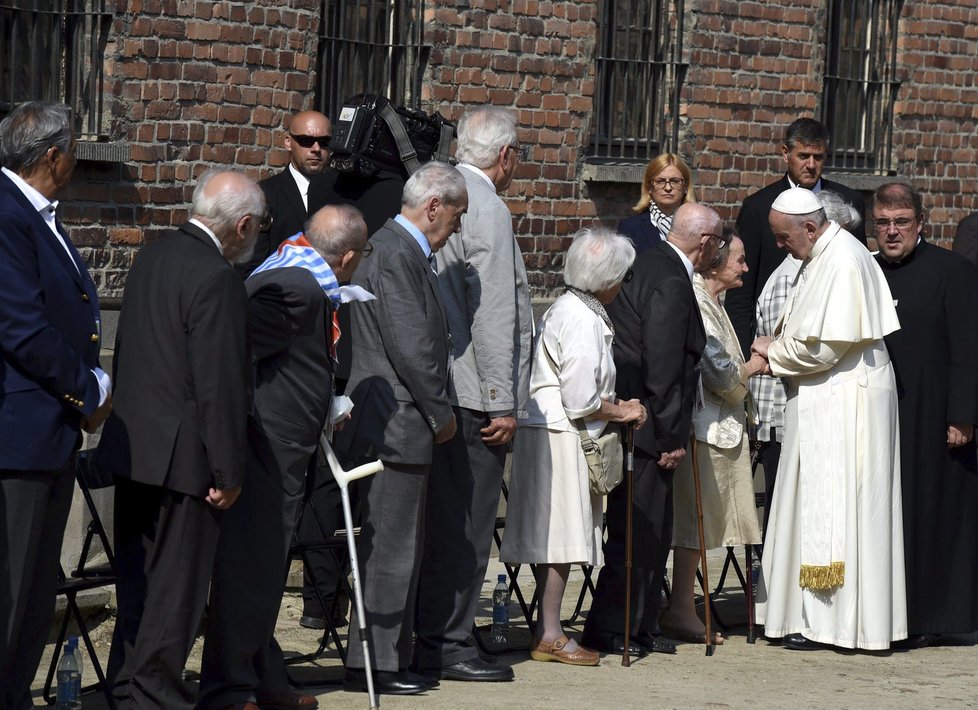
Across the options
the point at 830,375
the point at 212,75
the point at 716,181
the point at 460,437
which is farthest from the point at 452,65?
the point at 460,437

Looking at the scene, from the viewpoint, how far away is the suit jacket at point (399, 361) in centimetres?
641

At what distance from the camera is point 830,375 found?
8016 mm

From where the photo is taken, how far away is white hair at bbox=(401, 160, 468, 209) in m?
6.48

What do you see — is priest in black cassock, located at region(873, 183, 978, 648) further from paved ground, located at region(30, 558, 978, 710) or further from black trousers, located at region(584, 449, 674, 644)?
black trousers, located at region(584, 449, 674, 644)

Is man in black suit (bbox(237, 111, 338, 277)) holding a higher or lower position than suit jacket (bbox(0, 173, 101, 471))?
higher

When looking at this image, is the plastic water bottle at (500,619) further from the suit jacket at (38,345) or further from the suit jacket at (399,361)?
the suit jacket at (38,345)

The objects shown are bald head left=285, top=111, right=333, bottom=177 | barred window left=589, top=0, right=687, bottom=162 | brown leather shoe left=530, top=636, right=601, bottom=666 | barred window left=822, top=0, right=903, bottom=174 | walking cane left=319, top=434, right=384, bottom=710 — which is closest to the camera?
walking cane left=319, top=434, right=384, bottom=710

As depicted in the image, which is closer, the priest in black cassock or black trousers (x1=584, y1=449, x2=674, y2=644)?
black trousers (x1=584, y1=449, x2=674, y2=644)

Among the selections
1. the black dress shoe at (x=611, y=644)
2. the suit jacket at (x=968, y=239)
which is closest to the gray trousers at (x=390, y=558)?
the black dress shoe at (x=611, y=644)

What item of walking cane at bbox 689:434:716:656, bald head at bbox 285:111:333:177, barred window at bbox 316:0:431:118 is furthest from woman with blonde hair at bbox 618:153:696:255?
barred window at bbox 316:0:431:118

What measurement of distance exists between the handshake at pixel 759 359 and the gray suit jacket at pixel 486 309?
147 centimetres

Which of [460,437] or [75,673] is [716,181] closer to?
[460,437]

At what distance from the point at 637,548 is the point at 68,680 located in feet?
8.48

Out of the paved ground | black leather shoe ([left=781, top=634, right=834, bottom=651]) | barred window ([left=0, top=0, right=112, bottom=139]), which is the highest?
barred window ([left=0, top=0, right=112, bottom=139])
